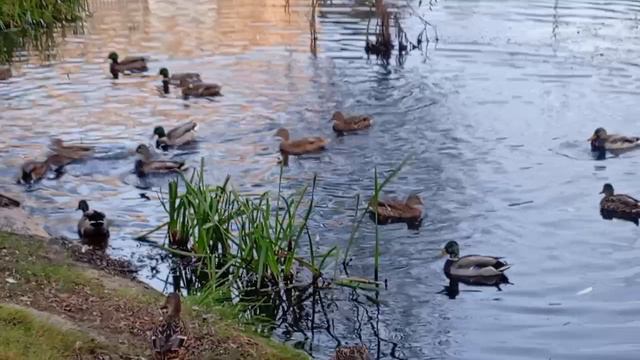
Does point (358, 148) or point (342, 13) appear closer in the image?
point (358, 148)

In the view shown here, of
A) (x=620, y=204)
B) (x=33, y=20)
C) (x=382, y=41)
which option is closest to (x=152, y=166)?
(x=620, y=204)

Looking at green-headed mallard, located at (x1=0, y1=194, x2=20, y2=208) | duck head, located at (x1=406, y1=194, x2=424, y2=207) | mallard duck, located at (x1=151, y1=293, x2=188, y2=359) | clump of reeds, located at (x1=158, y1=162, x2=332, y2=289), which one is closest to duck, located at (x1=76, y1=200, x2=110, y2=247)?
green-headed mallard, located at (x1=0, y1=194, x2=20, y2=208)

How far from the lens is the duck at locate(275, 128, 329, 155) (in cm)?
1324

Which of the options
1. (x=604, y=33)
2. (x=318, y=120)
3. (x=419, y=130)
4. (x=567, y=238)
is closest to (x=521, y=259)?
(x=567, y=238)

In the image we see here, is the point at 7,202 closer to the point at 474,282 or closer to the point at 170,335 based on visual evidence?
the point at 474,282

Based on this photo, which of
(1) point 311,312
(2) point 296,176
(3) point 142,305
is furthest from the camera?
(2) point 296,176

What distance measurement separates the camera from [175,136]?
45.1 feet

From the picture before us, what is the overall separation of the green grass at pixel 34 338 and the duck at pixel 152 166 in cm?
657

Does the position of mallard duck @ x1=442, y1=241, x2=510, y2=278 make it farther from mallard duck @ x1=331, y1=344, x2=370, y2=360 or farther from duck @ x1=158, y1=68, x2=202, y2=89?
duck @ x1=158, y1=68, x2=202, y2=89

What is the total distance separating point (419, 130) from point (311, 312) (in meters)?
6.48

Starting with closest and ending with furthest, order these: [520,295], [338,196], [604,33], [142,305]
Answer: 1. [142,305]
2. [520,295]
3. [338,196]
4. [604,33]

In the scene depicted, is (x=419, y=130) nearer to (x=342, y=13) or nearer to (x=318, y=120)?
(x=318, y=120)

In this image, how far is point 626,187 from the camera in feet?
40.1

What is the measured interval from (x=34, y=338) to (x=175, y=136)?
8.19 meters
